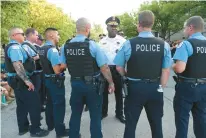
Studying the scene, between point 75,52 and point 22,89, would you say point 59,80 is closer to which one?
point 22,89

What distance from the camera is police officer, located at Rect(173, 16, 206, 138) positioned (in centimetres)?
378

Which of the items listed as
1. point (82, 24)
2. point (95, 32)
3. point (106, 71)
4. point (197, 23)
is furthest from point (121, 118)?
point (95, 32)

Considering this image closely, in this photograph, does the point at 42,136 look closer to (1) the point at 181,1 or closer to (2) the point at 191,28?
(2) the point at 191,28

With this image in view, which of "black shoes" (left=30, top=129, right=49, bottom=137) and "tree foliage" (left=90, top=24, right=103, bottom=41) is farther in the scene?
"tree foliage" (left=90, top=24, right=103, bottom=41)

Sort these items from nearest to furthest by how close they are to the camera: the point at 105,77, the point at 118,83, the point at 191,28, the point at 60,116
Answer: the point at 191,28, the point at 105,77, the point at 60,116, the point at 118,83

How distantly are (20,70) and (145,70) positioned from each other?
227 centimetres

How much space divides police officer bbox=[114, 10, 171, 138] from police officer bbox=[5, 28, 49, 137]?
6.19ft

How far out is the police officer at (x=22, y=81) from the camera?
477 cm

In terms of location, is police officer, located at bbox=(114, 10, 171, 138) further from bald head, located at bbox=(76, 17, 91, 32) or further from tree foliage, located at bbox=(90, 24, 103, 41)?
tree foliage, located at bbox=(90, 24, 103, 41)

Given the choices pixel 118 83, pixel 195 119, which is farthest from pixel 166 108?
pixel 195 119

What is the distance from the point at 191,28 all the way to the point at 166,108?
10.3 ft

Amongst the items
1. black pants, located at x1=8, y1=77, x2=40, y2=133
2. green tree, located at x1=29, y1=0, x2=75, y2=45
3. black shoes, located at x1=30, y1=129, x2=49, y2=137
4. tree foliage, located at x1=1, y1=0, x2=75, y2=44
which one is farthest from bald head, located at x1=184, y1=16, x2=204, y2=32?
green tree, located at x1=29, y1=0, x2=75, y2=45

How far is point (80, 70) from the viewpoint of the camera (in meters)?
4.02

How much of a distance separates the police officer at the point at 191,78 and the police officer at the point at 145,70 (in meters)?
0.24
